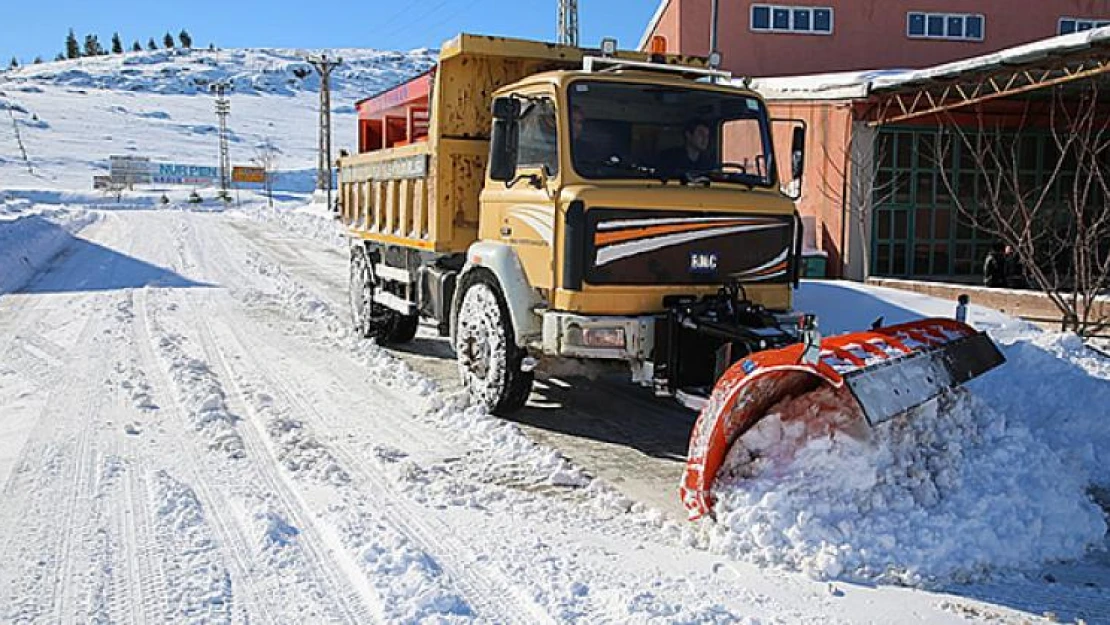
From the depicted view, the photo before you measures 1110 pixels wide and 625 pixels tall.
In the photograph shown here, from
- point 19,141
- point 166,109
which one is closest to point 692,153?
point 19,141

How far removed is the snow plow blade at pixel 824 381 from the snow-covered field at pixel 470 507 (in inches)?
5.8

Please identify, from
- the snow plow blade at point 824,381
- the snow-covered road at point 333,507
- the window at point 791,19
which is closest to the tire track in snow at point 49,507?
the snow-covered road at point 333,507

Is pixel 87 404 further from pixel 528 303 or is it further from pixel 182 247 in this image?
pixel 182 247

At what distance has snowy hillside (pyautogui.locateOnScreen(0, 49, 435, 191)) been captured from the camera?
315 feet

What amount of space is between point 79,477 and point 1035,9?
29526 millimetres

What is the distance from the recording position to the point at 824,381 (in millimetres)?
4840

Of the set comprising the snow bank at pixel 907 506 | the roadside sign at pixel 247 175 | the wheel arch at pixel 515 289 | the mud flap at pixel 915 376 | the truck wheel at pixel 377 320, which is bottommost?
the snow bank at pixel 907 506

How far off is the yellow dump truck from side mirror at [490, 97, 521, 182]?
1 centimetres

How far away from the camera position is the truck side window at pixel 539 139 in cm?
636

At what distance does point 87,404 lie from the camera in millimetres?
7137

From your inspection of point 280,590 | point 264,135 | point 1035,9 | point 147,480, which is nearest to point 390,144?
point 147,480

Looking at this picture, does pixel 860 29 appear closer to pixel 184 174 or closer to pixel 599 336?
pixel 599 336

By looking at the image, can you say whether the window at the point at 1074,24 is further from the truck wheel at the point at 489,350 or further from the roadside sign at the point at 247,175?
the roadside sign at the point at 247,175

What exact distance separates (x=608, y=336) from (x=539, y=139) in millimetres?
1551
